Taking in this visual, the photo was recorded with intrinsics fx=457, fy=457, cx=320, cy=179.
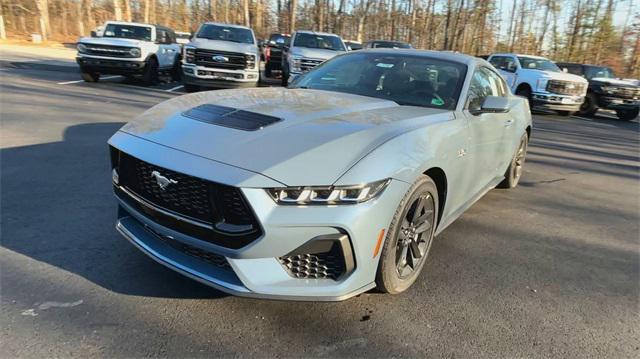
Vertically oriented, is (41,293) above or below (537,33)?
below

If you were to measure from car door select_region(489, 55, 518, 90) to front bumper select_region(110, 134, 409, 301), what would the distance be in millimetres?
14263

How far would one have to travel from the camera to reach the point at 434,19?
40.0 metres

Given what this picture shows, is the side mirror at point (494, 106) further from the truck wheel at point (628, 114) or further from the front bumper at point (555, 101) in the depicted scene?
the truck wheel at point (628, 114)

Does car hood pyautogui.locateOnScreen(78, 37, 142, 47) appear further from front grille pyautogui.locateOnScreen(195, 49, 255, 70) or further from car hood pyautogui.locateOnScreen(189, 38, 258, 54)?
front grille pyautogui.locateOnScreen(195, 49, 255, 70)

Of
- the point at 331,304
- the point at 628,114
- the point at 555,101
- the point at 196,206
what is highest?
the point at 196,206

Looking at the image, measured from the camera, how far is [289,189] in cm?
226

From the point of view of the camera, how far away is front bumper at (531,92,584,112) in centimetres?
1412

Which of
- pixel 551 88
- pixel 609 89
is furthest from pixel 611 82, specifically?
pixel 551 88

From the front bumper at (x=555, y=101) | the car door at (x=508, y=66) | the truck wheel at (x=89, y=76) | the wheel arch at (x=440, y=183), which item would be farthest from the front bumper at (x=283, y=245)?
the car door at (x=508, y=66)

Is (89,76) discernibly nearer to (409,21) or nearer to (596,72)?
(596,72)

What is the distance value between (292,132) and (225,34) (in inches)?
460

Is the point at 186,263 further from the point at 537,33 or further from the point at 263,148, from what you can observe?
the point at 537,33

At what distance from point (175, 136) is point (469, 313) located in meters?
2.07

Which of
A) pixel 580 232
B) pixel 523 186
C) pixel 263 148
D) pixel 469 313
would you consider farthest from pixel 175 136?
pixel 523 186
